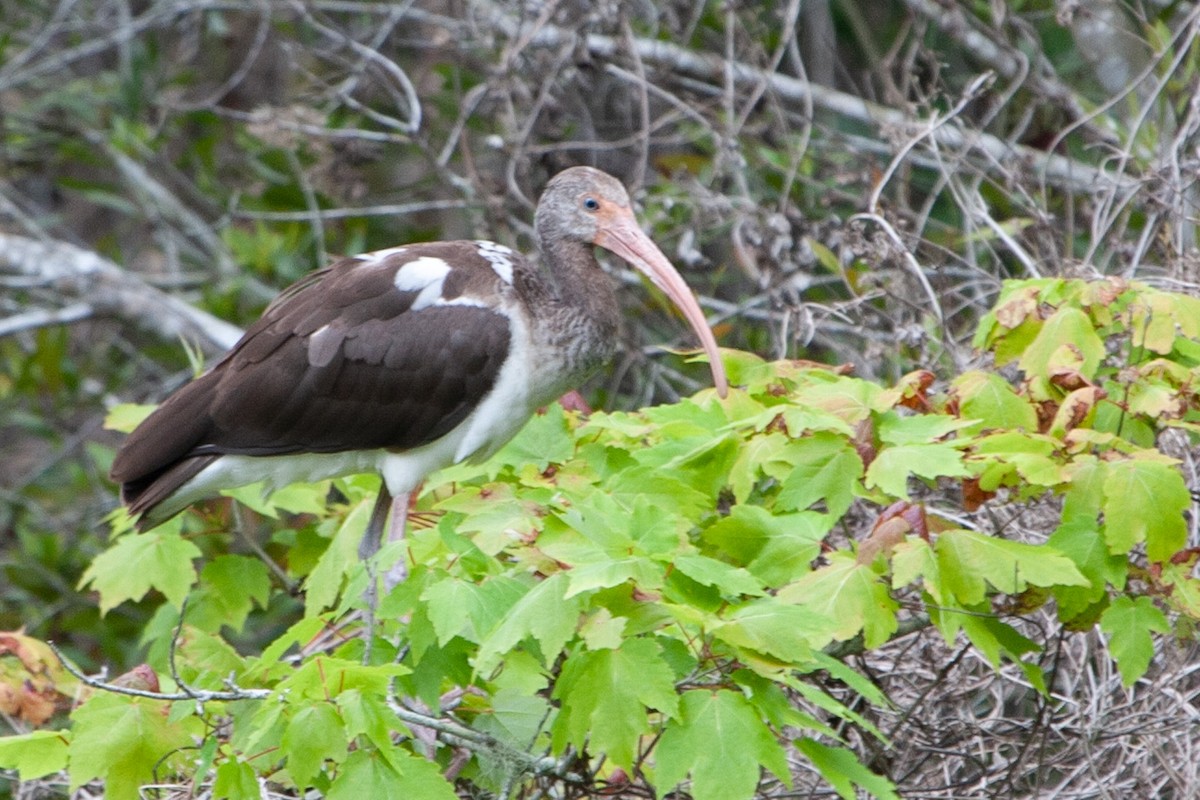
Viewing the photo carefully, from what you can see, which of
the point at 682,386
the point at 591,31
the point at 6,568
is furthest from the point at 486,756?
the point at 6,568

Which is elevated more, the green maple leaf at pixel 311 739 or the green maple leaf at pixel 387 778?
the green maple leaf at pixel 311 739

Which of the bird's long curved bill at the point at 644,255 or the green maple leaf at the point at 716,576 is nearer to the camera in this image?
the green maple leaf at the point at 716,576

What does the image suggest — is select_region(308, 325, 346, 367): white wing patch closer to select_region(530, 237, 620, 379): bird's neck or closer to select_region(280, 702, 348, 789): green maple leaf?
select_region(530, 237, 620, 379): bird's neck

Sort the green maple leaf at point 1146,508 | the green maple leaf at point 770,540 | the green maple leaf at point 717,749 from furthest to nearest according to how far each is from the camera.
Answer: the green maple leaf at point 770,540 < the green maple leaf at point 1146,508 < the green maple leaf at point 717,749

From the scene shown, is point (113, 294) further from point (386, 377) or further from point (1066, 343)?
point (1066, 343)

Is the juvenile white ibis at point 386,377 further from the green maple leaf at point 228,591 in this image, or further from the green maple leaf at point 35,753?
the green maple leaf at point 35,753

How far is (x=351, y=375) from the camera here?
4480 millimetres

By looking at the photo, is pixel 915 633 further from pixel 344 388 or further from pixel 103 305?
pixel 103 305

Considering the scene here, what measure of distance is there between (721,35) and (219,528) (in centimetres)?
387

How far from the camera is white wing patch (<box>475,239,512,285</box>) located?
4.51 meters

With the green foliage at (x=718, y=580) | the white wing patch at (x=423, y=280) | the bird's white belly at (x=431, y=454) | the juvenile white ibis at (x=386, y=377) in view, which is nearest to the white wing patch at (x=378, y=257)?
the juvenile white ibis at (x=386, y=377)

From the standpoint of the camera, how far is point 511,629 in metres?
2.66

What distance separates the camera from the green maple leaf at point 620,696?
2.60 meters

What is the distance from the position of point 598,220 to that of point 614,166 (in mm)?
2829
